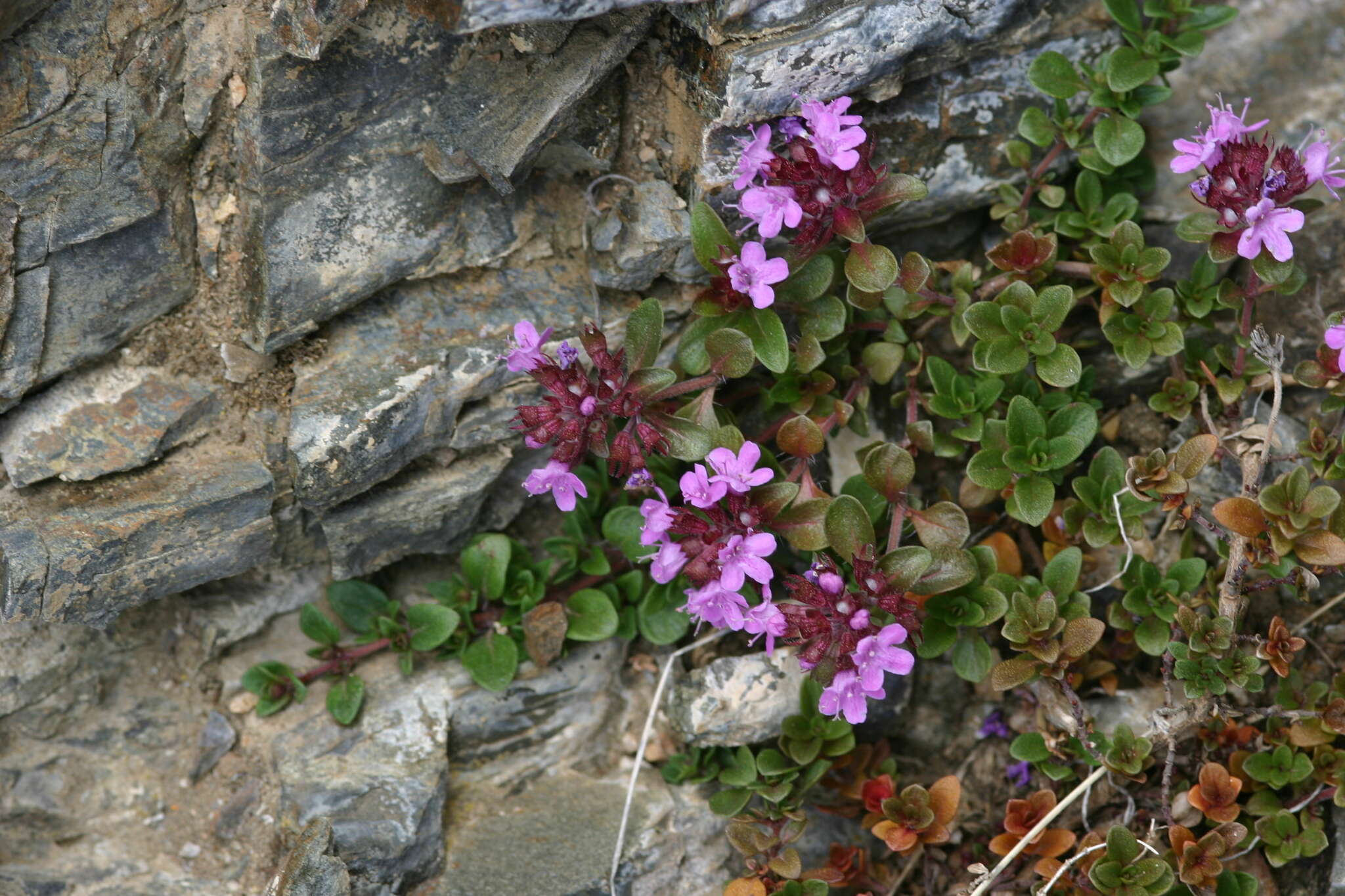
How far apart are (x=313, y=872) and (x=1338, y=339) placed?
12.0ft

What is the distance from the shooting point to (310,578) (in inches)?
158

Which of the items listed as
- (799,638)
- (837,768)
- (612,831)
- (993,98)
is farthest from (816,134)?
(612,831)

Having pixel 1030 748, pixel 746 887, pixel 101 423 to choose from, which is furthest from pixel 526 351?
pixel 1030 748

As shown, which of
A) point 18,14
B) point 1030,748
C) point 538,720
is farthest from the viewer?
point 538,720

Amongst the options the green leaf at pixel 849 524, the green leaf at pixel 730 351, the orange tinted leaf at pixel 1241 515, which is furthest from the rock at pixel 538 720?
the orange tinted leaf at pixel 1241 515

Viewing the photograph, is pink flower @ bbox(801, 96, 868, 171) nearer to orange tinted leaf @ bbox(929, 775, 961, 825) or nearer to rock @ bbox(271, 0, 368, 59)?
rock @ bbox(271, 0, 368, 59)

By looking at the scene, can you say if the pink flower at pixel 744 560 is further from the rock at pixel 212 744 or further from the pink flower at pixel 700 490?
the rock at pixel 212 744

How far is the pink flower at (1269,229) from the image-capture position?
3293 mm

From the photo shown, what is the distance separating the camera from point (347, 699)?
3.82 m

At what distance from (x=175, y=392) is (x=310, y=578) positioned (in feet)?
2.86

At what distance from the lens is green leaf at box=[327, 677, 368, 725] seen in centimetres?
379

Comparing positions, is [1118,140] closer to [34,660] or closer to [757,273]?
[757,273]

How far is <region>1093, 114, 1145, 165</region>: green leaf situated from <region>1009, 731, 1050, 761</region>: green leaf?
2029mm


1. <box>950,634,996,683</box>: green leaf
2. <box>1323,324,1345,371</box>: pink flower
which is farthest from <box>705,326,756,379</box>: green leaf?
<box>1323,324,1345,371</box>: pink flower
